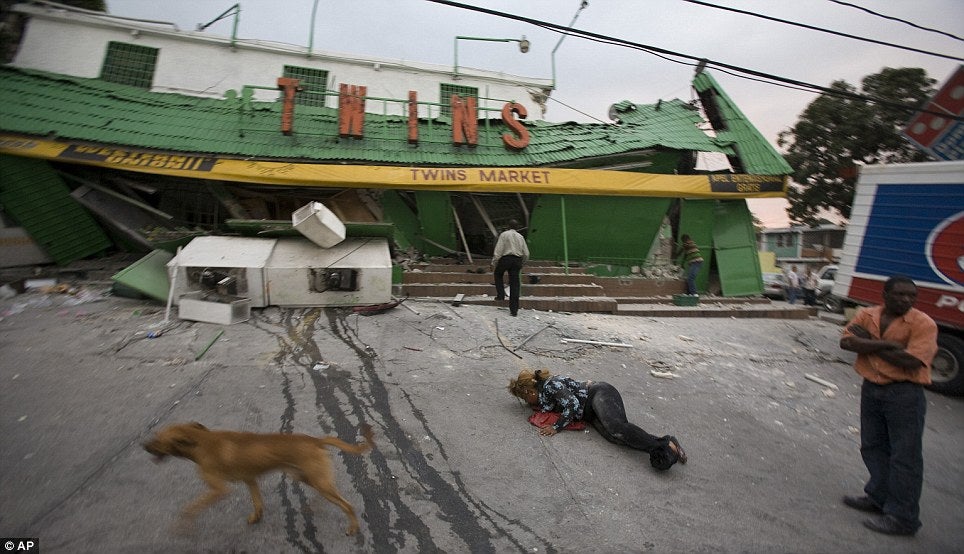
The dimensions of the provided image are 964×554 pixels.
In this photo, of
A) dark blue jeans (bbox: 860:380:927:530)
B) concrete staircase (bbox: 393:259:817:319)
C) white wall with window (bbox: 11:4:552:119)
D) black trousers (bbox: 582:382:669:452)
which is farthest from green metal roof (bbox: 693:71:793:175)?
black trousers (bbox: 582:382:669:452)

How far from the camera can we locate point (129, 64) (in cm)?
1194

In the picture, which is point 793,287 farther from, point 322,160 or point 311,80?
point 311,80

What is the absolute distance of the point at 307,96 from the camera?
12.6 m

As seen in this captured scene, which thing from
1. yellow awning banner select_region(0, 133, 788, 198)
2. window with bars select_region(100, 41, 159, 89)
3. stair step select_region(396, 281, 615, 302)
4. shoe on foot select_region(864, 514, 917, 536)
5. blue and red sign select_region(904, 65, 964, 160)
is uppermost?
window with bars select_region(100, 41, 159, 89)

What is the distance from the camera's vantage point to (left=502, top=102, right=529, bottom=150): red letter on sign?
11.0 m

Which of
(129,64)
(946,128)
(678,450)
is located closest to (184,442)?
(678,450)

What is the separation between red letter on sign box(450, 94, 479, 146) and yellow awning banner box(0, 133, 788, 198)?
47.5 inches

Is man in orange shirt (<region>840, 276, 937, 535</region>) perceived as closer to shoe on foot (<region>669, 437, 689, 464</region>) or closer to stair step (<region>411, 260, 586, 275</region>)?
shoe on foot (<region>669, 437, 689, 464</region>)

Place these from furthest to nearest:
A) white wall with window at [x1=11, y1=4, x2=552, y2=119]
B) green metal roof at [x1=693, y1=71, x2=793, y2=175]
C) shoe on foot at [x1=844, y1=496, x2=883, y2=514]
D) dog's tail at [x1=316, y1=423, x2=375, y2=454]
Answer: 1. white wall with window at [x1=11, y1=4, x2=552, y2=119]
2. green metal roof at [x1=693, y1=71, x2=793, y2=175]
3. shoe on foot at [x1=844, y1=496, x2=883, y2=514]
4. dog's tail at [x1=316, y1=423, x2=375, y2=454]

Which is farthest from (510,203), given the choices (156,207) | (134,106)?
(134,106)

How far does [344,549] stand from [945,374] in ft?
26.9

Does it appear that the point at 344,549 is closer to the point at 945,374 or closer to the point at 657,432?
the point at 657,432

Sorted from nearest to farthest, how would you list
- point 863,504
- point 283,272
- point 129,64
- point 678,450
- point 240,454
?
point 240,454
point 863,504
point 678,450
point 283,272
point 129,64

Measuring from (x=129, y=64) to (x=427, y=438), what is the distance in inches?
583
